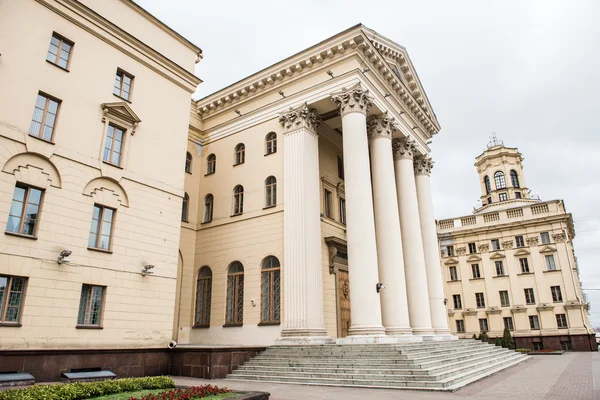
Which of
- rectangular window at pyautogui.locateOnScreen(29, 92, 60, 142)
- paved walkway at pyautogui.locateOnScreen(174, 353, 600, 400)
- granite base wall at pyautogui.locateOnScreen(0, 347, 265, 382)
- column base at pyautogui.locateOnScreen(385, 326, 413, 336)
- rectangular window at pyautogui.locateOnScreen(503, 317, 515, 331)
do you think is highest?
rectangular window at pyautogui.locateOnScreen(29, 92, 60, 142)

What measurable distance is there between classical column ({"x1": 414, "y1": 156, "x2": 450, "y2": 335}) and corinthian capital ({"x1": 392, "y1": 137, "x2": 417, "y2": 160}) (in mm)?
2654

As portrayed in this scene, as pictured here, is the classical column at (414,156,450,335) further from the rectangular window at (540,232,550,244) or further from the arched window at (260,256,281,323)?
the rectangular window at (540,232,550,244)

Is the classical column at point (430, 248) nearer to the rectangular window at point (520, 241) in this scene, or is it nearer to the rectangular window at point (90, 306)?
the rectangular window at point (520, 241)

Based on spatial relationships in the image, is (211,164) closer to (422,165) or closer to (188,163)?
(188,163)

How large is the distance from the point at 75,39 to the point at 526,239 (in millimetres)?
42123

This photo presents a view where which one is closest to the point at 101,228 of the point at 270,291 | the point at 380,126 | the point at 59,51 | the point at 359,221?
the point at 59,51

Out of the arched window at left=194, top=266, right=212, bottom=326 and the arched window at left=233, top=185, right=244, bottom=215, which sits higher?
the arched window at left=233, top=185, right=244, bottom=215

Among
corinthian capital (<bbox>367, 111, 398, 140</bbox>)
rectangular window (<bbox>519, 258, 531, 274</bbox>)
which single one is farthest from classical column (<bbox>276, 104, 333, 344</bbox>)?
rectangular window (<bbox>519, 258, 531, 274</bbox>)

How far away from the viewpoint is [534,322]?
40.5 m

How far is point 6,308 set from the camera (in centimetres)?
1267

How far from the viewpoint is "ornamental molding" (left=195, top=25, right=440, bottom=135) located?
21719mm

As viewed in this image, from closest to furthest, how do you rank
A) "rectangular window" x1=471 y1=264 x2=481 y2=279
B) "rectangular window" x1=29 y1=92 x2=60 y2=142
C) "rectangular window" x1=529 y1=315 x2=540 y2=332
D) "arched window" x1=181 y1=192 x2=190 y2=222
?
"rectangular window" x1=29 y1=92 x2=60 y2=142
"arched window" x1=181 y1=192 x2=190 y2=222
"rectangular window" x1=529 y1=315 x2=540 y2=332
"rectangular window" x1=471 y1=264 x2=481 y2=279

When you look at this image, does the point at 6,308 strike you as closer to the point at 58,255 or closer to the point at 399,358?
the point at 58,255

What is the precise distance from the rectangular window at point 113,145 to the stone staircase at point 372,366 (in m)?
9.55
